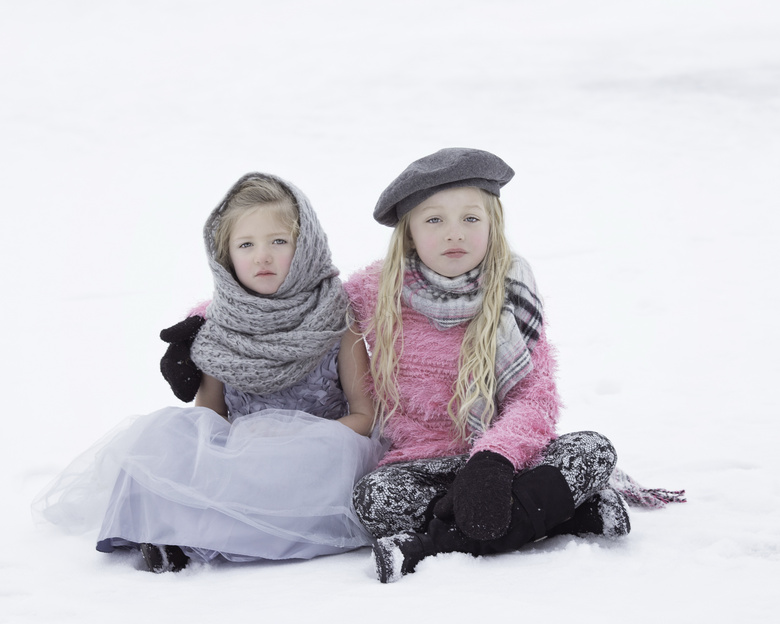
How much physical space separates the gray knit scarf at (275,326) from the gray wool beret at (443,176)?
0.24 metres

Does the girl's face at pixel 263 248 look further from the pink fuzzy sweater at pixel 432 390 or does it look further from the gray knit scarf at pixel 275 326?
the pink fuzzy sweater at pixel 432 390

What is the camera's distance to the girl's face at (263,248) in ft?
7.21

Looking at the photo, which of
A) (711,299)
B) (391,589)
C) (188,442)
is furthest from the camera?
(711,299)

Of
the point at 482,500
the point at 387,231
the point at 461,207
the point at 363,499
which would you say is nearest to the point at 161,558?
the point at 363,499

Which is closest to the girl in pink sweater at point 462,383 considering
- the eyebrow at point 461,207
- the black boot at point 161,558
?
the eyebrow at point 461,207

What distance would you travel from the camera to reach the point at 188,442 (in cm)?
200

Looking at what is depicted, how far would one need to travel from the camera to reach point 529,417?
203 cm

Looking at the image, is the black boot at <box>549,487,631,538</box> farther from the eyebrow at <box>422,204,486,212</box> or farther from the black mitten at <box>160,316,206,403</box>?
the black mitten at <box>160,316,206,403</box>

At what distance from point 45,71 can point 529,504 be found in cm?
1013

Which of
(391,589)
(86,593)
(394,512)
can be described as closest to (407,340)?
(394,512)

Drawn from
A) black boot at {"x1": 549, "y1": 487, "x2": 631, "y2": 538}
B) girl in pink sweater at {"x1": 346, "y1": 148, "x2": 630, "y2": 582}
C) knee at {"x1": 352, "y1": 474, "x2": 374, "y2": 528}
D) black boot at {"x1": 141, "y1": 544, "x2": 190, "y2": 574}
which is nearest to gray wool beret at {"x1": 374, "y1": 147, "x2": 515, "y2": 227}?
girl in pink sweater at {"x1": 346, "y1": 148, "x2": 630, "y2": 582}

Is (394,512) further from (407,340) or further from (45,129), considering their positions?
(45,129)

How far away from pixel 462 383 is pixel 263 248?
0.61 metres

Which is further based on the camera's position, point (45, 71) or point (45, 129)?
point (45, 71)
